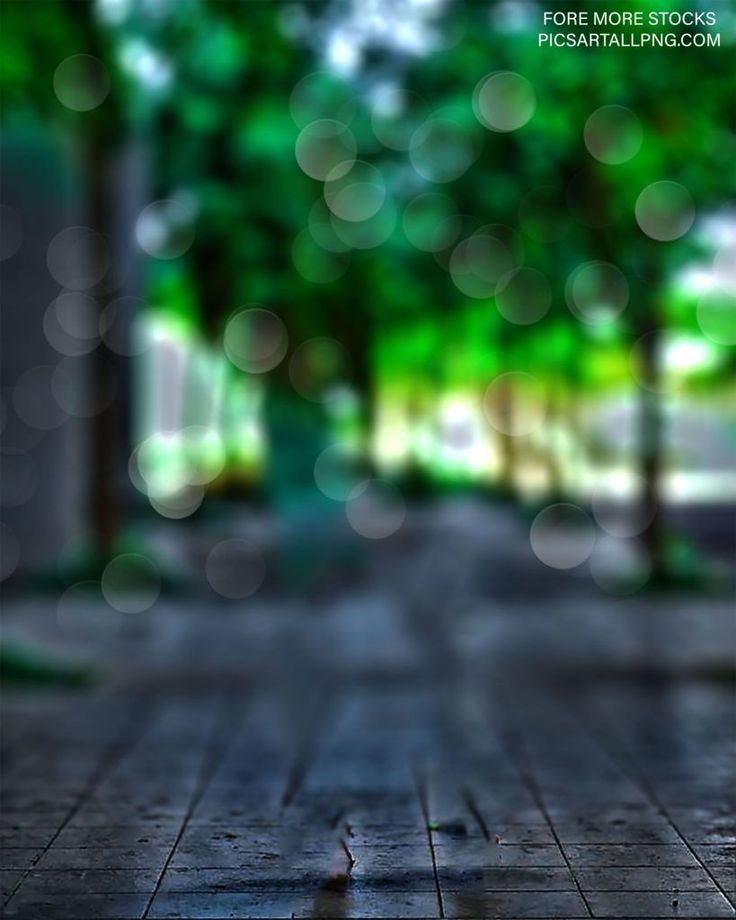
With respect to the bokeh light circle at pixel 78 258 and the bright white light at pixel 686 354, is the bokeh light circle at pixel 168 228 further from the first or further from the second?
the bright white light at pixel 686 354

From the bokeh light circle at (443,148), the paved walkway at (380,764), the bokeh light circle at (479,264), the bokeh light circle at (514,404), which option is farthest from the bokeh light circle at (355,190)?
the bokeh light circle at (514,404)

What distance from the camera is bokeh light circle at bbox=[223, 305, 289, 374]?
20141 millimetres

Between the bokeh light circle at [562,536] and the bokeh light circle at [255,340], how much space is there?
4.79 m

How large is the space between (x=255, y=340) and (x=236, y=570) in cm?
296

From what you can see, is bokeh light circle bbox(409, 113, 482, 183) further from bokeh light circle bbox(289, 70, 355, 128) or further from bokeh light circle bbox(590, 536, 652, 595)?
bokeh light circle bbox(590, 536, 652, 595)

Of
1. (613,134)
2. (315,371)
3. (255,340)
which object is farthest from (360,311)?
(613,134)

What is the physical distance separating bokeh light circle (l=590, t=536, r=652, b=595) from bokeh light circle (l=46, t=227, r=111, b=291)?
274 inches

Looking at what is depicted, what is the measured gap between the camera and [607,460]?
21.2 meters

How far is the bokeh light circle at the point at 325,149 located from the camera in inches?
720

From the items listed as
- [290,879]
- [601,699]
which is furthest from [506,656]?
[290,879]

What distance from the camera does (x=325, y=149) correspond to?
18.6 m

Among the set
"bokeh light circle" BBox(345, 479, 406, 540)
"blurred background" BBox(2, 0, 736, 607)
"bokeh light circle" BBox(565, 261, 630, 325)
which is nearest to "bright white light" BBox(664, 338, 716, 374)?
"blurred background" BBox(2, 0, 736, 607)

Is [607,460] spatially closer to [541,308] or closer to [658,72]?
[541,308]

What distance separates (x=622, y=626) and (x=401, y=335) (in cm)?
751
